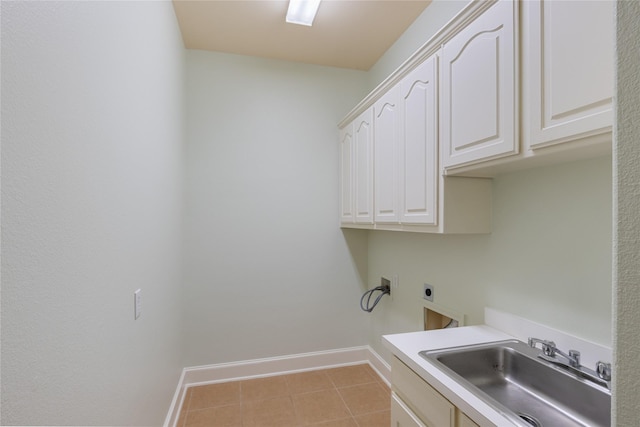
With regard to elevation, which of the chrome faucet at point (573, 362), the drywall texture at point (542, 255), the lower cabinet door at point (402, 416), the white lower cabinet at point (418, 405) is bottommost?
the lower cabinet door at point (402, 416)

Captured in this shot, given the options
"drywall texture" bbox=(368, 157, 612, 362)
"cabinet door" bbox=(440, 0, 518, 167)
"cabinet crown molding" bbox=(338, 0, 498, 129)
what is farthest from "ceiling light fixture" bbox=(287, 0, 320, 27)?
"drywall texture" bbox=(368, 157, 612, 362)

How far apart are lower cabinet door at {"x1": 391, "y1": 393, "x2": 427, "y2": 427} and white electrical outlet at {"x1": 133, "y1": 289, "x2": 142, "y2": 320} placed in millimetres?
1255

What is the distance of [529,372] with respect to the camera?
4.04 ft

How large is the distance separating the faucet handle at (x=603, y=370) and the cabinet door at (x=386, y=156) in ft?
3.59

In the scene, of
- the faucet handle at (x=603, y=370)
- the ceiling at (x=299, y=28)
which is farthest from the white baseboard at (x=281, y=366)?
the ceiling at (x=299, y=28)

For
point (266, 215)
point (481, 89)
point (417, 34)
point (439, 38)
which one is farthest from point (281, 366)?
point (417, 34)

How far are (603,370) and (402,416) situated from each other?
777 millimetres

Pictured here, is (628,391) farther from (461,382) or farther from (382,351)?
(382,351)

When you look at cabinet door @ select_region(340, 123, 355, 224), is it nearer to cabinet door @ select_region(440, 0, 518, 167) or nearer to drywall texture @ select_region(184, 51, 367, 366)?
drywall texture @ select_region(184, 51, 367, 366)

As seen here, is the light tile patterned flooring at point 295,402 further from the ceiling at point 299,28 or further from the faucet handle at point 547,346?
the ceiling at point 299,28

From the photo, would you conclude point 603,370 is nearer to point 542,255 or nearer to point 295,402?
point 542,255

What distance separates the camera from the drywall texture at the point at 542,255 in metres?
1.10

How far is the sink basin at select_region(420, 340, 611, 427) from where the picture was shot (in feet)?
3.29

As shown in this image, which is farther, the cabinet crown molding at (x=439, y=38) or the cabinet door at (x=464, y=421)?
the cabinet crown molding at (x=439, y=38)
